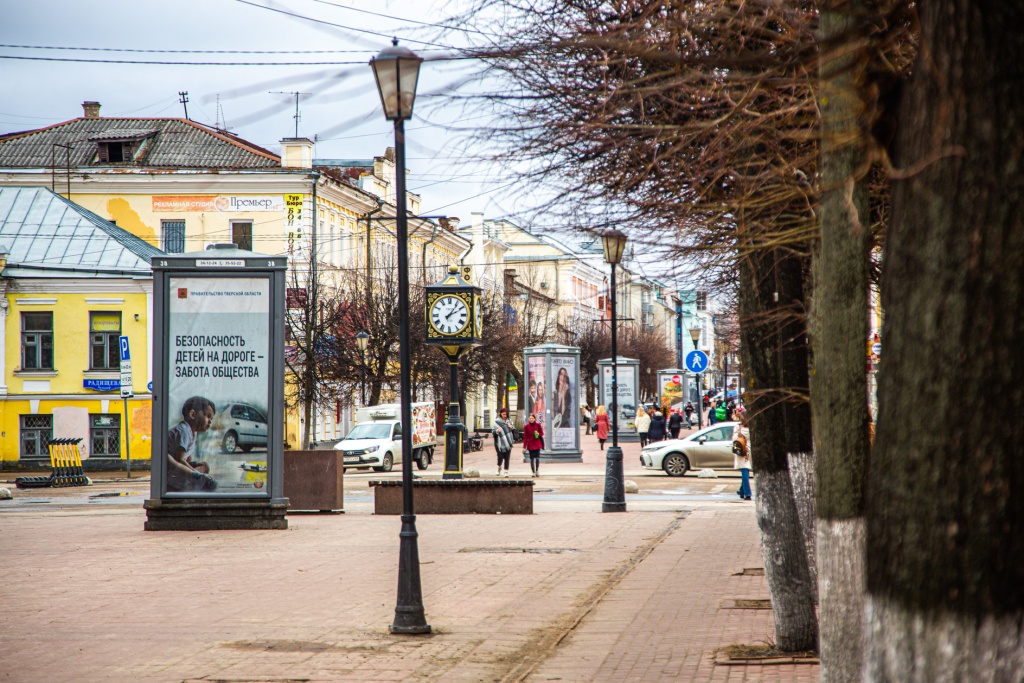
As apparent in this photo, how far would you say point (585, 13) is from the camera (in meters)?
6.32

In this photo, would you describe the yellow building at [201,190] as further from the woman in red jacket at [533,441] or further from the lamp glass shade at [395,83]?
the lamp glass shade at [395,83]

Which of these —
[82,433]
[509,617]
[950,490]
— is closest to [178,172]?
[82,433]

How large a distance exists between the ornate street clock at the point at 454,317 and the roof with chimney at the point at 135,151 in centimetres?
3243

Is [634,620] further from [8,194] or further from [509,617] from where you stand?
[8,194]

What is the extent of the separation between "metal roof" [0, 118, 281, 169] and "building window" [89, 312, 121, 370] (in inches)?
475

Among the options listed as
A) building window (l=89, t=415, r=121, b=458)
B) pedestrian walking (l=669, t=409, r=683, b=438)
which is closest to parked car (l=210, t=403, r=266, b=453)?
building window (l=89, t=415, r=121, b=458)

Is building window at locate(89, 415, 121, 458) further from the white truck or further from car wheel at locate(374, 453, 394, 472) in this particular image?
car wheel at locate(374, 453, 394, 472)

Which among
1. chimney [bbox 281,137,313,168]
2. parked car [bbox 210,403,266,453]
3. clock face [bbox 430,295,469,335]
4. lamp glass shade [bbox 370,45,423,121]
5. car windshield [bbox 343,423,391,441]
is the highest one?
chimney [bbox 281,137,313,168]

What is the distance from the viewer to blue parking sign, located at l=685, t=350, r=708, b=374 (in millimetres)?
32859

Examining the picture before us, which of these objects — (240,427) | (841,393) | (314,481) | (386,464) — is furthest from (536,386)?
(841,393)

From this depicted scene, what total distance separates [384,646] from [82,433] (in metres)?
Answer: 34.8

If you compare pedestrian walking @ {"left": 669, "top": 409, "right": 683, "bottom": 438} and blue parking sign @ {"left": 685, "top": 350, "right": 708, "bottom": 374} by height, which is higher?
blue parking sign @ {"left": 685, "top": 350, "right": 708, "bottom": 374}

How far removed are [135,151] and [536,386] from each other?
24569 mm

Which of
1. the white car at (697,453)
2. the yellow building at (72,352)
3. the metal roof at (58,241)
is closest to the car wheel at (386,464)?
the white car at (697,453)
